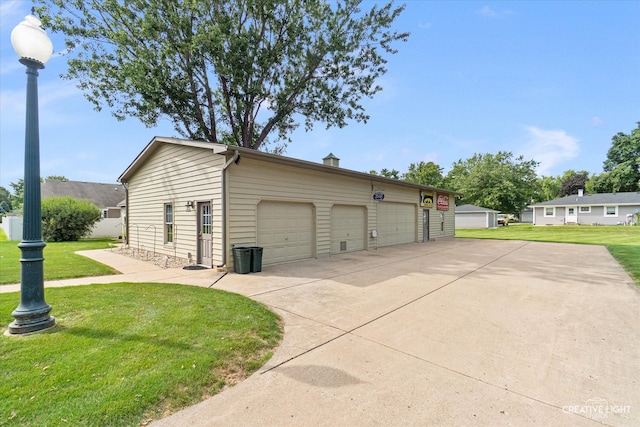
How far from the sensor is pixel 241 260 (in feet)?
25.2

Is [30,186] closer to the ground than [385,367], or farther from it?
farther from it

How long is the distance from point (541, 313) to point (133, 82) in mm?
16380

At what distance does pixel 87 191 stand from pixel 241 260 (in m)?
29.0

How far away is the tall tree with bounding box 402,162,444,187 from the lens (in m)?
44.2

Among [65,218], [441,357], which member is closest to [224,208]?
[441,357]

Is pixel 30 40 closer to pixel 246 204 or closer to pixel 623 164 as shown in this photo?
pixel 246 204

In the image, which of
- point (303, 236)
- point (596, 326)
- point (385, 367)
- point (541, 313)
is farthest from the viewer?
point (303, 236)

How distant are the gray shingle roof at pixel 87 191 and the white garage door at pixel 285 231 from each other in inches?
994

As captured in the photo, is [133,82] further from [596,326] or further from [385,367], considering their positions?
[596,326]

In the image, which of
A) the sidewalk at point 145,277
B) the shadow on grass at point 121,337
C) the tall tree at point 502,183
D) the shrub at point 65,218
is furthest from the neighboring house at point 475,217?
the shadow on grass at point 121,337

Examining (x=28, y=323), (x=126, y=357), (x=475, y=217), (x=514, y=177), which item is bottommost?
(x=126, y=357)

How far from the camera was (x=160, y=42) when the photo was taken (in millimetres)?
12820

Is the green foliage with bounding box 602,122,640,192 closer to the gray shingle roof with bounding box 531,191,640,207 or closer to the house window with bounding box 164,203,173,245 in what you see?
the gray shingle roof with bounding box 531,191,640,207

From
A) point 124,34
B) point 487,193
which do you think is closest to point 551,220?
point 487,193
